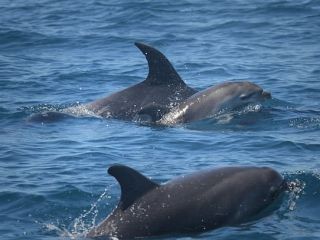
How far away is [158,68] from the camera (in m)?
18.9

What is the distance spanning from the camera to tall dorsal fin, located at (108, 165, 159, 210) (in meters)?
10.8

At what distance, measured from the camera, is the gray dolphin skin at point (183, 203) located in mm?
10859

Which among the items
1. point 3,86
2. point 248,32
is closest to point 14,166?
point 3,86

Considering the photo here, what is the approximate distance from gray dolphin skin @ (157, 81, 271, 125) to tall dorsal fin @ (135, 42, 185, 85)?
731 millimetres

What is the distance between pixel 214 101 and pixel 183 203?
306 inches

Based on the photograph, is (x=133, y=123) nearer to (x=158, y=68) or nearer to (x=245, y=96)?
(x=158, y=68)

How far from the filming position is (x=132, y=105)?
19078 millimetres

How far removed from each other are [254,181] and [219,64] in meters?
13.7

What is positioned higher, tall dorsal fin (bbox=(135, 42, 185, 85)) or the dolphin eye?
tall dorsal fin (bbox=(135, 42, 185, 85))

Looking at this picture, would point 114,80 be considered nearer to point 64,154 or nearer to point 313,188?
point 64,154

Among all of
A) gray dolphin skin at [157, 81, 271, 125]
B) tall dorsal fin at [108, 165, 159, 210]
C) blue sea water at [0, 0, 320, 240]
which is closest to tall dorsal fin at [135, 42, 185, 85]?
gray dolphin skin at [157, 81, 271, 125]

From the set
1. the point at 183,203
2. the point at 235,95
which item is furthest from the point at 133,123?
the point at 183,203

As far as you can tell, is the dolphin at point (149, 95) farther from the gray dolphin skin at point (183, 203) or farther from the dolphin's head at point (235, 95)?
the gray dolphin skin at point (183, 203)

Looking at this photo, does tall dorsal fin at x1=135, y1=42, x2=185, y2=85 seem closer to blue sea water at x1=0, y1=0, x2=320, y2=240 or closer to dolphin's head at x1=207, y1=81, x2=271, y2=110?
dolphin's head at x1=207, y1=81, x2=271, y2=110
